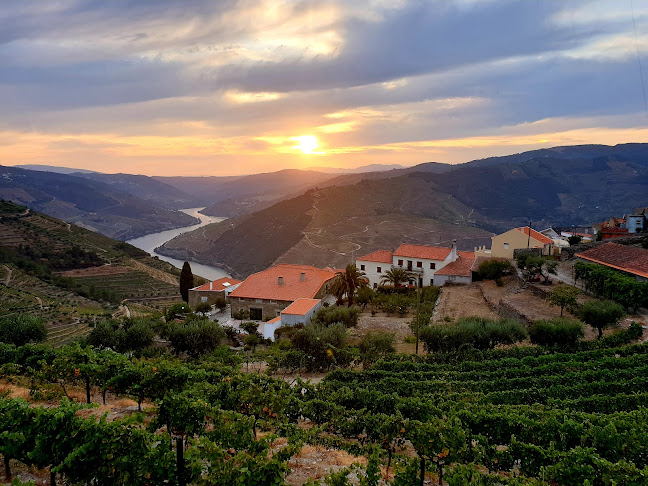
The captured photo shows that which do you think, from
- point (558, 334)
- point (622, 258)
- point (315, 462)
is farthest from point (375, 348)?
point (622, 258)

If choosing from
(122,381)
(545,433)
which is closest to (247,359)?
(122,381)

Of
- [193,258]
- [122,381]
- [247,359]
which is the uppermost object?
[122,381]

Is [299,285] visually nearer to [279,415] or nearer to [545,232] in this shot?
[279,415]

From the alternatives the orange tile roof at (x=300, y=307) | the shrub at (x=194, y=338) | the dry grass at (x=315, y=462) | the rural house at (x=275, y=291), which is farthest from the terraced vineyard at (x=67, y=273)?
the dry grass at (x=315, y=462)

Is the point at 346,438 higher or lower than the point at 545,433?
lower

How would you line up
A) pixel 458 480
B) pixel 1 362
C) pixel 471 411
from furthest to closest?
pixel 1 362 < pixel 471 411 < pixel 458 480

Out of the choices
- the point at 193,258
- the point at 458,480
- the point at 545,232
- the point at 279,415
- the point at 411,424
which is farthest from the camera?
the point at 193,258

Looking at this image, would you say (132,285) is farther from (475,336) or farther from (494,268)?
(475,336)

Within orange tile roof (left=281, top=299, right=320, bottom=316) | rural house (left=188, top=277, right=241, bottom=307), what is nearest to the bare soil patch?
orange tile roof (left=281, top=299, right=320, bottom=316)
